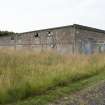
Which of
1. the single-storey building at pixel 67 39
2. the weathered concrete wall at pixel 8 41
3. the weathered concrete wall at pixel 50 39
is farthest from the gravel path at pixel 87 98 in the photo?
the weathered concrete wall at pixel 8 41

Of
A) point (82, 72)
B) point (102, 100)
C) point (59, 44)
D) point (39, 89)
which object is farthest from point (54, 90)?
point (59, 44)

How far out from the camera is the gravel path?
521cm

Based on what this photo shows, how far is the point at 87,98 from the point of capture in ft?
18.5

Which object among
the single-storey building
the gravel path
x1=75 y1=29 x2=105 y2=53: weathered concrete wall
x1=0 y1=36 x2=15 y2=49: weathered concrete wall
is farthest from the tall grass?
x1=0 y1=36 x2=15 y2=49: weathered concrete wall

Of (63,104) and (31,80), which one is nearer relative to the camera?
(63,104)

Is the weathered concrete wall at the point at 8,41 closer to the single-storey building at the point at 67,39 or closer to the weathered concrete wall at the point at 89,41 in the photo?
the single-storey building at the point at 67,39

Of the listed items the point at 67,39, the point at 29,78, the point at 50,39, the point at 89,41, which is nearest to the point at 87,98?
the point at 29,78

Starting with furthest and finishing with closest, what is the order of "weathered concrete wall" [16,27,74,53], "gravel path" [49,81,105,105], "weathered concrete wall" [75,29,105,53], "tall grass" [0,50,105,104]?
"weathered concrete wall" [16,27,74,53], "weathered concrete wall" [75,29,105,53], "tall grass" [0,50,105,104], "gravel path" [49,81,105,105]

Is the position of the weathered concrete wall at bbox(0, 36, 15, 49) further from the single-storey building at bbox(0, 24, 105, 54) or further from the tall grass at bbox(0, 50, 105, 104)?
the tall grass at bbox(0, 50, 105, 104)

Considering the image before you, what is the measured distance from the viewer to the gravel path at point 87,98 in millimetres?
5209

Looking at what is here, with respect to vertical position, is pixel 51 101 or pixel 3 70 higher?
pixel 3 70

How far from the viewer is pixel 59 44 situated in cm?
2108

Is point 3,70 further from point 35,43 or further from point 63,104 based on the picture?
point 35,43

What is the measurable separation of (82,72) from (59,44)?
1202 cm
